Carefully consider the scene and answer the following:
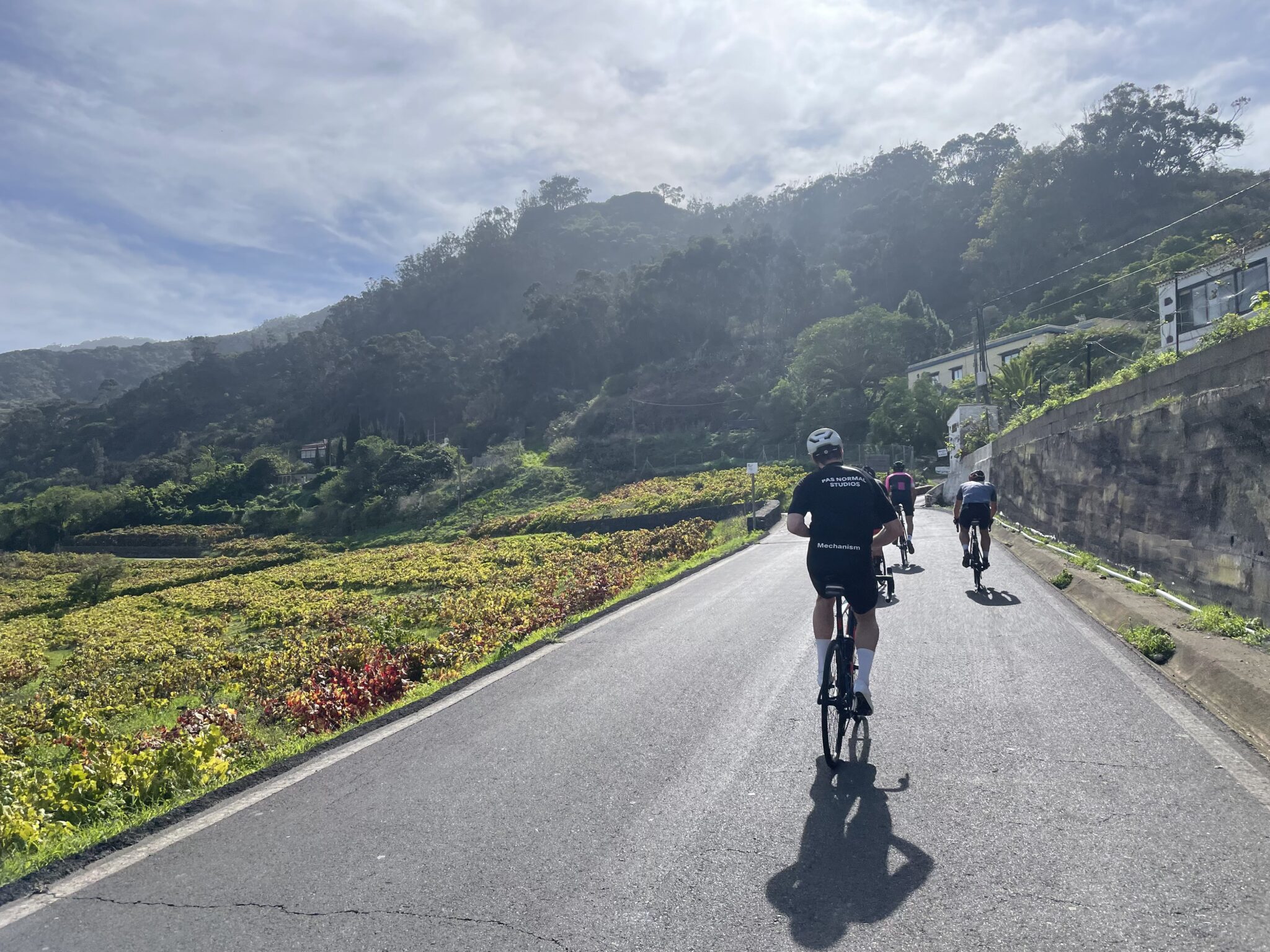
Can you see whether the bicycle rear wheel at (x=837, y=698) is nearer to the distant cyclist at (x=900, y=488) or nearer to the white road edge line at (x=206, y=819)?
the white road edge line at (x=206, y=819)

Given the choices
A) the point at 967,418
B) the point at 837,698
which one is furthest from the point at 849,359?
the point at 837,698

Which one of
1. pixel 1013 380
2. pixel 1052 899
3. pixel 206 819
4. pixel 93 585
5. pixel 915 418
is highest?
pixel 1013 380

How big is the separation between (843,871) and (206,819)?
3.46 m

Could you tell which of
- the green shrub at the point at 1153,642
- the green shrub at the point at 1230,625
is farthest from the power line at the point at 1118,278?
the green shrub at the point at 1153,642

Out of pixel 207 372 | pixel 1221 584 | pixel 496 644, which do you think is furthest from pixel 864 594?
pixel 207 372

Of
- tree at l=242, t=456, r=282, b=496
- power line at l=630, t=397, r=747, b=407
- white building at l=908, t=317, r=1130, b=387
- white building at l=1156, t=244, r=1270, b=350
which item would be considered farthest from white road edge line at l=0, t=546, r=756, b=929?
tree at l=242, t=456, r=282, b=496

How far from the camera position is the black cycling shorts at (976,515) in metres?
12.4

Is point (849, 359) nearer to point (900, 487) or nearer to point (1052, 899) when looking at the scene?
point (900, 487)

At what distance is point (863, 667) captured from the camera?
17.5 feet

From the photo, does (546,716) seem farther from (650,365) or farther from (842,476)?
(650,365)

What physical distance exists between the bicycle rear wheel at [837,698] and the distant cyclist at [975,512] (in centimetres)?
754

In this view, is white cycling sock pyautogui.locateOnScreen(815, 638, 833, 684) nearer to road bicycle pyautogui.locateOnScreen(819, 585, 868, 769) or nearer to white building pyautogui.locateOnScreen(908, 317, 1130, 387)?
road bicycle pyautogui.locateOnScreen(819, 585, 868, 769)

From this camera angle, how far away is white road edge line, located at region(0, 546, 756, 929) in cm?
383

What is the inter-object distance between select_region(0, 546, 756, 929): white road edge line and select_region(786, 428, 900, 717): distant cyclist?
3.29 m
